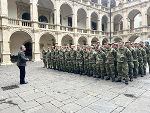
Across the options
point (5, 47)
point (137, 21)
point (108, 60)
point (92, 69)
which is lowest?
point (92, 69)

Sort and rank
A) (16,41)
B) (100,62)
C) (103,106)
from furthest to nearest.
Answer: (16,41) → (100,62) → (103,106)

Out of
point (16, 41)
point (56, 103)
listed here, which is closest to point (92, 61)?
point (56, 103)

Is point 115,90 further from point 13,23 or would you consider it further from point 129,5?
point 129,5

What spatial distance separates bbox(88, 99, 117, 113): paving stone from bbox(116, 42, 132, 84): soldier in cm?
275

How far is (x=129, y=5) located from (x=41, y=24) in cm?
1591

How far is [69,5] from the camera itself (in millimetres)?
22641

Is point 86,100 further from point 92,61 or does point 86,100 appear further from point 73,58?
point 73,58

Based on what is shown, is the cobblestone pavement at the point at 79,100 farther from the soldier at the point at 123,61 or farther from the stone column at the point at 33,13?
the stone column at the point at 33,13

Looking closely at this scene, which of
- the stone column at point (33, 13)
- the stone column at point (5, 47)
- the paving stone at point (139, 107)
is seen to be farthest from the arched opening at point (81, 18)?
the paving stone at point (139, 107)

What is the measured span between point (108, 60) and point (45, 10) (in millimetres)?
17502

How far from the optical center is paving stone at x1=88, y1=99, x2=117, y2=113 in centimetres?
434

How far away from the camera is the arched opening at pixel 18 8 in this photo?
63.8 ft

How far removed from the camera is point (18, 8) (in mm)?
20000

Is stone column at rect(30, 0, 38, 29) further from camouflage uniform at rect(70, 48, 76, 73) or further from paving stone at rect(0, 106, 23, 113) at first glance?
paving stone at rect(0, 106, 23, 113)
